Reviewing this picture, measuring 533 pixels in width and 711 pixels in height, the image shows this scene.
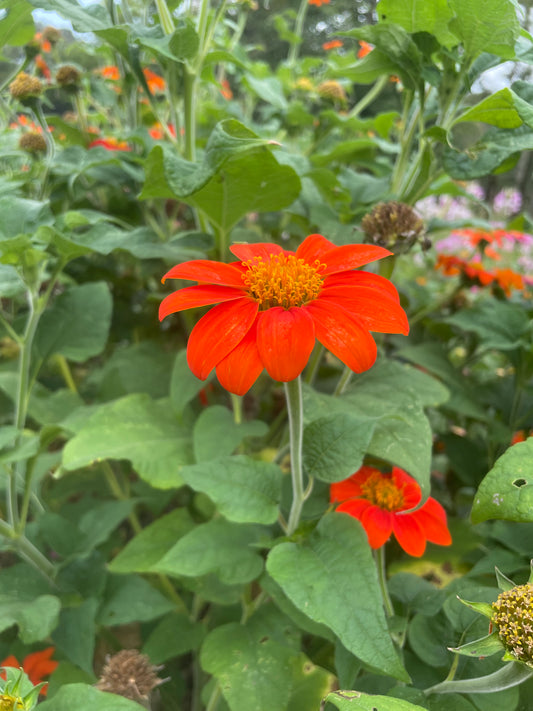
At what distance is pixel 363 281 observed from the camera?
1.72ft

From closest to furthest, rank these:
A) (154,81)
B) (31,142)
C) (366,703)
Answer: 1. (366,703)
2. (31,142)
3. (154,81)

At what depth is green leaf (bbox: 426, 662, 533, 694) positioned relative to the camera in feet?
1.37

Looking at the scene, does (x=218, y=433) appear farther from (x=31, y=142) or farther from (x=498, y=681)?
(x=31, y=142)

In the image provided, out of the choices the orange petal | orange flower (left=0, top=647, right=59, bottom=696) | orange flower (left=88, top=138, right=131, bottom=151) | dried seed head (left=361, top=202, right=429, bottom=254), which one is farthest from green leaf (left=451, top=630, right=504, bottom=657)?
orange flower (left=88, top=138, right=131, bottom=151)

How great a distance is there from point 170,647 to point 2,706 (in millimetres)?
447

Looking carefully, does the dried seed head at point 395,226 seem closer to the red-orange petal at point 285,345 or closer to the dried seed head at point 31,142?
the red-orange petal at point 285,345

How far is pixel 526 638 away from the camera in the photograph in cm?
39

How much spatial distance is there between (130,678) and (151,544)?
0.73 ft

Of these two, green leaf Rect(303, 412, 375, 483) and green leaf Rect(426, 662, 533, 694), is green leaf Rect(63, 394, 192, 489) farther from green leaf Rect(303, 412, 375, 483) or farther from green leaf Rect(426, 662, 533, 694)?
green leaf Rect(426, 662, 533, 694)

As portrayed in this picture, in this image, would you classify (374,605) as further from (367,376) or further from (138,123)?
(138,123)

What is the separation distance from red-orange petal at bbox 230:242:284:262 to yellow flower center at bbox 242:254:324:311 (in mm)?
29

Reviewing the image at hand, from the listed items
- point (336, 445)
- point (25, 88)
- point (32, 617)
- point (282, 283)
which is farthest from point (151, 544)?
point (25, 88)

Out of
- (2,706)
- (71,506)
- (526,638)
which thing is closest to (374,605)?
(526,638)

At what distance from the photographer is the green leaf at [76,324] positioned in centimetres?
99
